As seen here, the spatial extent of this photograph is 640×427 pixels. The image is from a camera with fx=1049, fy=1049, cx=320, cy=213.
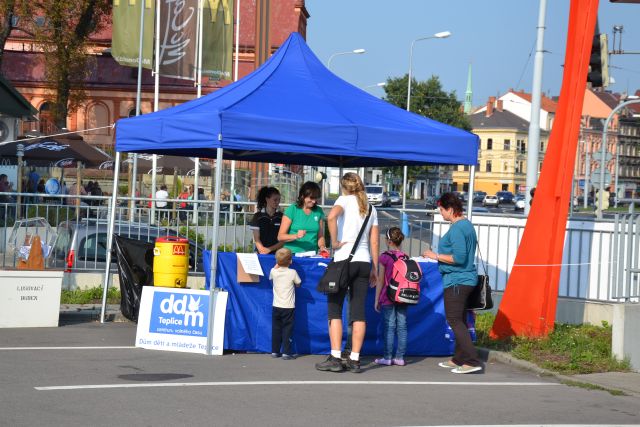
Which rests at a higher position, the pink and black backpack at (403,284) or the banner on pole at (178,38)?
the banner on pole at (178,38)

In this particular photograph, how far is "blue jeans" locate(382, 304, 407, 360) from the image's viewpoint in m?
11.3

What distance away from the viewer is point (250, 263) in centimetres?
1158

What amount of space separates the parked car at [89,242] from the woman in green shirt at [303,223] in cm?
399

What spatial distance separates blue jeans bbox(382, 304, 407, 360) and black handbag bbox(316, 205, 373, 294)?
77 cm

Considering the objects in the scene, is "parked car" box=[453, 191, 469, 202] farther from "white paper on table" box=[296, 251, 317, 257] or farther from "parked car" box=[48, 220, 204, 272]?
"parked car" box=[48, 220, 204, 272]

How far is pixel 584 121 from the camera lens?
145 meters

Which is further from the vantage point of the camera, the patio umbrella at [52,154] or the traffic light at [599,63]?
the patio umbrella at [52,154]

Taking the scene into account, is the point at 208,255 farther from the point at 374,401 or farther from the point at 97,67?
the point at 97,67

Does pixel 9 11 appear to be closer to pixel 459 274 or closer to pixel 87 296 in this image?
pixel 87 296

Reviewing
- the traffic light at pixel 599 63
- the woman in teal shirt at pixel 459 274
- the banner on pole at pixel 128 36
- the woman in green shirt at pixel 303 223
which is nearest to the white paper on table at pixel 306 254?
the woman in green shirt at pixel 303 223

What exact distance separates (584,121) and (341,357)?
5481 inches

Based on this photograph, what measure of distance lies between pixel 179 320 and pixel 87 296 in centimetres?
481

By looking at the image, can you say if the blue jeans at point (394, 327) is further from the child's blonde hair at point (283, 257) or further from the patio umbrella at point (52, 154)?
the patio umbrella at point (52, 154)

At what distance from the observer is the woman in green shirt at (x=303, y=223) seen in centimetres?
1186
